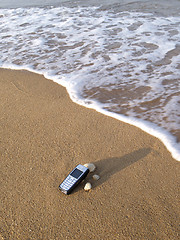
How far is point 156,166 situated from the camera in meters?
1.90

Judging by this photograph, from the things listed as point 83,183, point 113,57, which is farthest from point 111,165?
point 113,57

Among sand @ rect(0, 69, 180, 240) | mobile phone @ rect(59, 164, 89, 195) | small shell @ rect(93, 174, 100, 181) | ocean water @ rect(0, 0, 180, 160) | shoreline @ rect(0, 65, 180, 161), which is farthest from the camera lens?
ocean water @ rect(0, 0, 180, 160)

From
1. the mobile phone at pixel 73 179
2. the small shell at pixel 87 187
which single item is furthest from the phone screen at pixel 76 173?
the small shell at pixel 87 187

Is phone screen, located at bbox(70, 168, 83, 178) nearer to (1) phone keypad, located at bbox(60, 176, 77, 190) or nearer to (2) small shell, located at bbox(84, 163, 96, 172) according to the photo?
(1) phone keypad, located at bbox(60, 176, 77, 190)

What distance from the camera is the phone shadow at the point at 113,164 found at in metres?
1.82

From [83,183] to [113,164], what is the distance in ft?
1.07

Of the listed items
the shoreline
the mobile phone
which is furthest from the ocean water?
the mobile phone

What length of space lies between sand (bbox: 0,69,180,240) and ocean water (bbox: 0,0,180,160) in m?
0.28

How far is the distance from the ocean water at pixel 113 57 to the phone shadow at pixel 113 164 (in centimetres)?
30

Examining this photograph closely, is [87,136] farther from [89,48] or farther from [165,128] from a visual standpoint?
[89,48]

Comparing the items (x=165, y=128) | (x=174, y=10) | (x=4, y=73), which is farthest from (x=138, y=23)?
(x=165, y=128)

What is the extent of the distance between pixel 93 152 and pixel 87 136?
235 mm

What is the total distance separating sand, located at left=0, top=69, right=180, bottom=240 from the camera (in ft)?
4.88

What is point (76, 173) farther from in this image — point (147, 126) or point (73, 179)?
point (147, 126)
